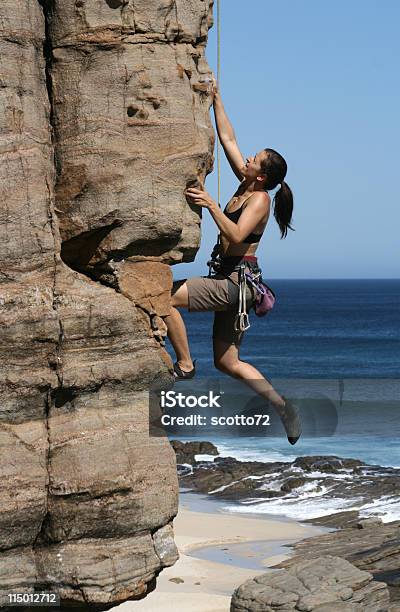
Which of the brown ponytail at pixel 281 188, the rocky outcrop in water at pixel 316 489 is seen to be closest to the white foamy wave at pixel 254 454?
the rocky outcrop in water at pixel 316 489

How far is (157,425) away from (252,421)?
1.36 meters

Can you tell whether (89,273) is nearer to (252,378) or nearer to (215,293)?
(215,293)

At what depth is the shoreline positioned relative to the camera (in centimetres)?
1875

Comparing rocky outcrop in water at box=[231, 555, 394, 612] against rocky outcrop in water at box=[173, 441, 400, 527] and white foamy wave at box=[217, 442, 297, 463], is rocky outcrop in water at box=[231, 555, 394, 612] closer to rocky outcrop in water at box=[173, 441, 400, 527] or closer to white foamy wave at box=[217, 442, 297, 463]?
rocky outcrop in water at box=[173, 441, 400, 527]

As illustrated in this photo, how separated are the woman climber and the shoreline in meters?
7.28

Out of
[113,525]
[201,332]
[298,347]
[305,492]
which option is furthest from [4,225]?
[201,332]

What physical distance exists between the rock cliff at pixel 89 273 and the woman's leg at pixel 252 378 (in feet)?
3.38

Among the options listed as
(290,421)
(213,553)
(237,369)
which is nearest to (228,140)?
(237,369)

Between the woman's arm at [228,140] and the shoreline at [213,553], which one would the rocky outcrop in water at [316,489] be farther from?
the woman's arm at [228,140]

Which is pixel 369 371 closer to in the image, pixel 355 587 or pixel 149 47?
pixel 355 587

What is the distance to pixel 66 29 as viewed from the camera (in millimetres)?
10484

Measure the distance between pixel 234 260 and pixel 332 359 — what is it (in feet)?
202

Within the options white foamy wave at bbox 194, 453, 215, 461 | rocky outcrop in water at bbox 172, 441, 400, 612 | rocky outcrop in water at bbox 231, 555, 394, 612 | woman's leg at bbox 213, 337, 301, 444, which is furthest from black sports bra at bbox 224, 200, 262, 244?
white foamy wave at bbox 194, 453, 215, 461

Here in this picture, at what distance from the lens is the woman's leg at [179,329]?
11.3 meters
